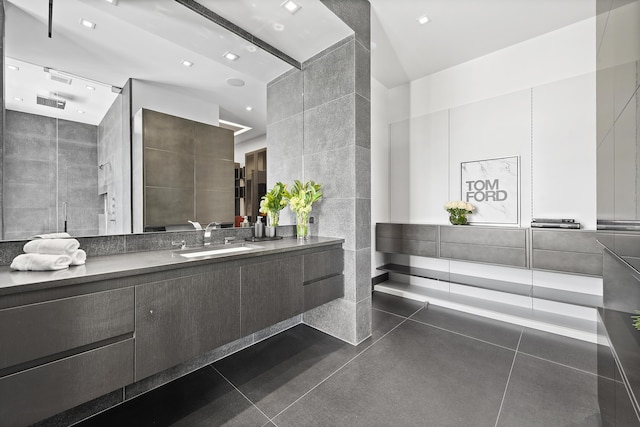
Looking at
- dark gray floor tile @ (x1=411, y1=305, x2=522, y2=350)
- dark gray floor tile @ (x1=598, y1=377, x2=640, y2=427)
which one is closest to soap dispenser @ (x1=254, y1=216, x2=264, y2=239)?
dark gray floor tile @ (x1=411, y1=305, x2=522, y2=350)

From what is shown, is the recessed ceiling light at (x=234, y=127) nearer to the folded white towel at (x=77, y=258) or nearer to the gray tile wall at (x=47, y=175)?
the gray tile wall at (x=47, y=175)

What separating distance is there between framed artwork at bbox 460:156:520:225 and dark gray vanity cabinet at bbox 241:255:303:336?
258 centimetres

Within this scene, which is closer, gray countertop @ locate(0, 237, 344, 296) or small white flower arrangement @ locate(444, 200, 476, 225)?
gray countertop @ locate(0, 237, 344, 296)

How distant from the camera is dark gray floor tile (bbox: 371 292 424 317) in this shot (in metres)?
3.15

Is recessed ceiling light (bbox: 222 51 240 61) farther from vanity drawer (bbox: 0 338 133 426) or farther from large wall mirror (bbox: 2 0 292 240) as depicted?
vanity drawer (bbox: 0 338 133 426)

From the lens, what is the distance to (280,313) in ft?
6.32

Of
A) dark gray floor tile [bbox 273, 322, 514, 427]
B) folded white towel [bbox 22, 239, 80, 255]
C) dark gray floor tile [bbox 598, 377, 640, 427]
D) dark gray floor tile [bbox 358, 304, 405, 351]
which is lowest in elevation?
dark gray floor tile [bbox 358, 304, 405, 351]

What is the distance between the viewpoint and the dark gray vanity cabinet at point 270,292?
1.72 meters

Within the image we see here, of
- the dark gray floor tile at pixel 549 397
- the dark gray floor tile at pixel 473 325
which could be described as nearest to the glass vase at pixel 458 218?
the dark gray floor tile at pixel 473 325

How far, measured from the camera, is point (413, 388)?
5.80ft

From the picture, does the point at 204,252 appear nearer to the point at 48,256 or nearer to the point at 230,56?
the point at 48,256

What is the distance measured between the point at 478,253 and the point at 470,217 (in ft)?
1.80

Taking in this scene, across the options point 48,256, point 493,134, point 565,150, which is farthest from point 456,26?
point 48,256

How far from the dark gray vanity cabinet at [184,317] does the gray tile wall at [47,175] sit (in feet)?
2.36
